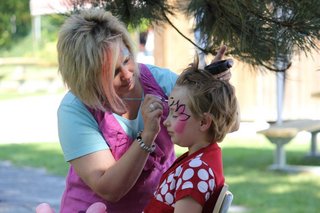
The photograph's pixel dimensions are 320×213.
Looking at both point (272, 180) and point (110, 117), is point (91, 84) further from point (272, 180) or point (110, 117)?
point (272, 180)

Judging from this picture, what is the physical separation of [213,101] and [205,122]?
0.26ft

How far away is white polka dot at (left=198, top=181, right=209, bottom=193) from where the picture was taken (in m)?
2.32

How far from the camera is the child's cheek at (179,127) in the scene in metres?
2.46

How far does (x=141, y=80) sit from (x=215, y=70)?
1.25 feet

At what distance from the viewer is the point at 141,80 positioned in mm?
2836

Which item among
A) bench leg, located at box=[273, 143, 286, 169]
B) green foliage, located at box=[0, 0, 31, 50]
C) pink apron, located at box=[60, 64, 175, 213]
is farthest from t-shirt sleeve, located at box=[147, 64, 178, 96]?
green foliage, located at box=[0, 0, 31, 50]

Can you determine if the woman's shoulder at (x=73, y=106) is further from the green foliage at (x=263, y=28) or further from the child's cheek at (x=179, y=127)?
the green foliage at (x=263, y=28)

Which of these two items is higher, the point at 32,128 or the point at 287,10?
the point at 287,10

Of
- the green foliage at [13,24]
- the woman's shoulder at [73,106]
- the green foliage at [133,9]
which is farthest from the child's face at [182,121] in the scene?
the green foliage at [13,24]

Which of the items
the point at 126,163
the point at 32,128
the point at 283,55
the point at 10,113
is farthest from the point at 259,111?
the point at 126,163

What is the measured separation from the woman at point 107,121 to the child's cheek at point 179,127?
0.07 m

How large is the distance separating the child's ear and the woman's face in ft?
1.34

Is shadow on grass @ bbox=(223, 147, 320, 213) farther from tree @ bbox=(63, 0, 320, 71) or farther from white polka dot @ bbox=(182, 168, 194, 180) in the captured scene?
white polka dot @ bbox=(182, 168, 194, 180)

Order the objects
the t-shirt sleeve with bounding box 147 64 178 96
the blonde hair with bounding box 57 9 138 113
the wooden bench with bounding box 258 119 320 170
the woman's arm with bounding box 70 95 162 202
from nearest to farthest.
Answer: the woman's arm with bounding box 70 95 162 202
the blonde hair with bounding box 57 9 138 113
the t-shirt sleeve with bounding box 147 64 178 96
the wooden bench with bounding box 258 119 320 170
